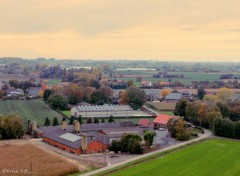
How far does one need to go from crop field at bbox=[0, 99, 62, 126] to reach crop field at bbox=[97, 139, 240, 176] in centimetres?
2787

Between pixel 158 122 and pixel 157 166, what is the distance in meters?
25.7

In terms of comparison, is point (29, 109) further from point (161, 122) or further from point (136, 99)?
point (161, 122)

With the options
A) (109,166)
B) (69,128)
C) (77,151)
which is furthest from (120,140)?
(69,128)

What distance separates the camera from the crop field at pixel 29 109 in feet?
239

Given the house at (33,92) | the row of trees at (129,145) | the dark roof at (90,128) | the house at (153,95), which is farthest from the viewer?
the house at (33,92)

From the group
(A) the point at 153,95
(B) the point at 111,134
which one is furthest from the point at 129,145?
(A) the point at 153,95

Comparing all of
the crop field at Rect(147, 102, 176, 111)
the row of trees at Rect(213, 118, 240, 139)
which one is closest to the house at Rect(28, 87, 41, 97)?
the crop field at Rect(147, 102, 176, 111)

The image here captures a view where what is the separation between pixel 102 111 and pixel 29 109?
1572 cm

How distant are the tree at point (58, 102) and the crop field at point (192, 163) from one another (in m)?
38.8

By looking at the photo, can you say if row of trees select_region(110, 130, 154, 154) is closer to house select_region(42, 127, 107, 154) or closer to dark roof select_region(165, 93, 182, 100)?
house select_region(42, 127, 107, 154)

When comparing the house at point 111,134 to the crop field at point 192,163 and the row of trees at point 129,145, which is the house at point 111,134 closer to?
the row of trees at point 129,145

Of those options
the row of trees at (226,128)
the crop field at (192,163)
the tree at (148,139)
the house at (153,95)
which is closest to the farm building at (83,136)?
the tree at (148,139)

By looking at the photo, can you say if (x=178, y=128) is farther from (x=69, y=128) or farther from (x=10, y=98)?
(x=10, y=98)

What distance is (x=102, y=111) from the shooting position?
253ft
